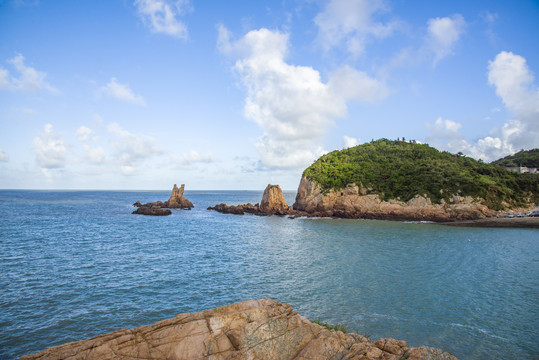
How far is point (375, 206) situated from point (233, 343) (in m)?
53.8

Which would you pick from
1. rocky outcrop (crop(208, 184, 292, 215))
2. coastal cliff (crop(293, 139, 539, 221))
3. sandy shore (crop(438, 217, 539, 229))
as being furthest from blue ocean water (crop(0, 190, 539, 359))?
rocky outcrop (crop(208, 184, 292, 215))

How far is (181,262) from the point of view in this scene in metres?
24.1

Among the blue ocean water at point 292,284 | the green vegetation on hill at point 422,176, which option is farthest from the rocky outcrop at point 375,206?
the blue ocean water at point 292,284

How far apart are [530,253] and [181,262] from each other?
106ft

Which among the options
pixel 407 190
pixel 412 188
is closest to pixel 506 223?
pixel 412 188

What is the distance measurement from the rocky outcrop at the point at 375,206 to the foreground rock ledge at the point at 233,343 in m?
49.9

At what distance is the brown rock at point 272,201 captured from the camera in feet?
219

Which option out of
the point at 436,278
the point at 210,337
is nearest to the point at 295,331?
the point at 210,337

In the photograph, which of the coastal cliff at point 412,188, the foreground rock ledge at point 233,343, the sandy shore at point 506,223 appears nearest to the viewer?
the foreground rock ledge at point 233,343

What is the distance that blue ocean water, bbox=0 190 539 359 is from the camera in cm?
1278

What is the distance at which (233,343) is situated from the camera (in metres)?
7.31

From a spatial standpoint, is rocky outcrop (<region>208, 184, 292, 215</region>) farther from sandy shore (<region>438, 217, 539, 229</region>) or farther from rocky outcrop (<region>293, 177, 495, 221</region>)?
sandy shore (<region>438, 217, 539, 229</region>)

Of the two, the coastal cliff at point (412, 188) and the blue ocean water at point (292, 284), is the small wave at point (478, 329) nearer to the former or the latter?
the blue ocean water at point (292, 284)

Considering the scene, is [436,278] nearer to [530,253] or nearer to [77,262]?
[530,253]
